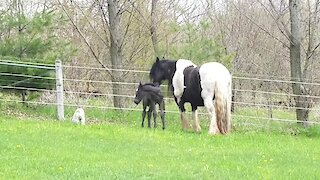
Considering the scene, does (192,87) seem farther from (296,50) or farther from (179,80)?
(296,50)

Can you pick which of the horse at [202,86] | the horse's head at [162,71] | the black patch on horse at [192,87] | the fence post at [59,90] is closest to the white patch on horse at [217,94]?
the horse at [202,86]

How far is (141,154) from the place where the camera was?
9.91m

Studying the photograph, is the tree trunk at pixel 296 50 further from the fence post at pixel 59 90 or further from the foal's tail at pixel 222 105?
the fence post at pixel 59 90

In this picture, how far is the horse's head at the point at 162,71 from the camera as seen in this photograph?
607 inches

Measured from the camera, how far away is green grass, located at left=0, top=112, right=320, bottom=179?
8.13m

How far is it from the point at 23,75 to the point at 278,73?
13.0 m

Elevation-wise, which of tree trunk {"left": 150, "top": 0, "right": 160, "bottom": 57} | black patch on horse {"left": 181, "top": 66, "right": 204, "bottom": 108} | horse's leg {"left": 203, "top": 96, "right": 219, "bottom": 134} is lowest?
horse's leg {"left": 203, "top": 96, "right": 219, "bottom": 134}

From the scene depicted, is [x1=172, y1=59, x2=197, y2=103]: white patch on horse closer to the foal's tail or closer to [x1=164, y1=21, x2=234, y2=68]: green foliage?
the foal's tail

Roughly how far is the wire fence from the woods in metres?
0.08

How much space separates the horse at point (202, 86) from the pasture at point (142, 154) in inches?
21.3

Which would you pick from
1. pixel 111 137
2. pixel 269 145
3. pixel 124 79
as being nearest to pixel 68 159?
pixel 111 137

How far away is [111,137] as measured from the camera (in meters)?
11.7

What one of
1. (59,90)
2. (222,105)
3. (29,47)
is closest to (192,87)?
(222,105)

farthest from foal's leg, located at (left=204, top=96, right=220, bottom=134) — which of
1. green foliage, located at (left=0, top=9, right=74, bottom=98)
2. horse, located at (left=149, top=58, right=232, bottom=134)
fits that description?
green foliage, located at (left=0, top=9, right=74, bottom=98)
